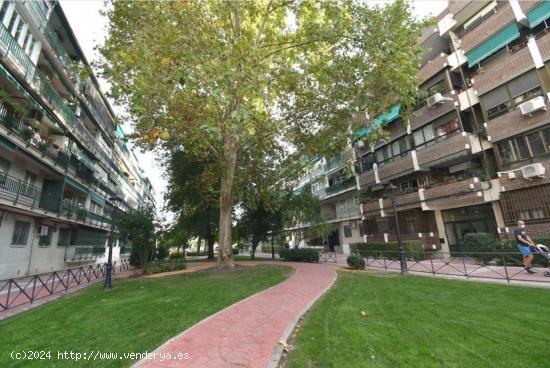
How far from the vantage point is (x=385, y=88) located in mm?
12500

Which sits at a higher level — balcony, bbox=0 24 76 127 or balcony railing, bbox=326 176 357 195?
balcony, bbox=0 24 76 127

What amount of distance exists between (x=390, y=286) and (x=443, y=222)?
14077mm

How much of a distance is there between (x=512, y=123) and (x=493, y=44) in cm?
560

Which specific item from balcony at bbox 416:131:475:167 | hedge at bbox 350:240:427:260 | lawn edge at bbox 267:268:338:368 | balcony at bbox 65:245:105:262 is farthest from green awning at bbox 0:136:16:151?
balcony at bbox 416:131:475:167

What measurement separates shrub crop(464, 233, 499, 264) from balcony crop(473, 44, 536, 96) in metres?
9.19

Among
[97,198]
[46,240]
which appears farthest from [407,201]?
[97,198]

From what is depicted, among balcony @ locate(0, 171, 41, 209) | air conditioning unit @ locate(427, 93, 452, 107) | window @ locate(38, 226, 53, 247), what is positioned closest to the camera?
balcony @ locate(0, 171, 41, 209)

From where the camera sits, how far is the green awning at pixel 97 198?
2717 cm

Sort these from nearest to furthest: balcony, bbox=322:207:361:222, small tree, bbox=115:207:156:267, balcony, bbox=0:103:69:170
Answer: balcony, bbox=0:103:69:170
small tree, bbox=115:207:156:267
balcony, bbox=322:207:361:222

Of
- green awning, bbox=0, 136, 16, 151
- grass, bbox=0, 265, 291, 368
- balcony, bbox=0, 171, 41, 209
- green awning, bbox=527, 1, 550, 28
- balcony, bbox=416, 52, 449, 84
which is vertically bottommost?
grass, bbox=0, 265, 291, 368

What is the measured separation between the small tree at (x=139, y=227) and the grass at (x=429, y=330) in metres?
15.9

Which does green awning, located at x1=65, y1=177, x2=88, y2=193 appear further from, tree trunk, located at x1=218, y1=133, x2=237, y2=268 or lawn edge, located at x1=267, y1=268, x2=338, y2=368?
lawn edge, located at x1=267, y1=268, x2=338, y2=368

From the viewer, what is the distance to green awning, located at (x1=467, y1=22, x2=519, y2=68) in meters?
16.0

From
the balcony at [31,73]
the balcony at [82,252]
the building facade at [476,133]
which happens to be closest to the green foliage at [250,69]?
the building facade at [476,133]
